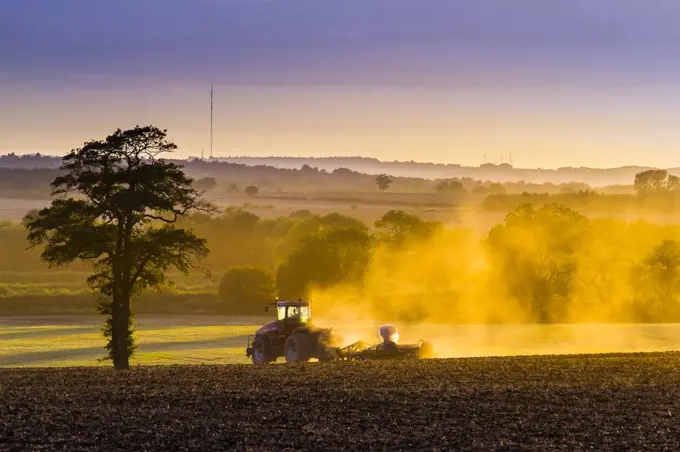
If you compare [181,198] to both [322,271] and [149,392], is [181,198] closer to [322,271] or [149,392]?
[149,392]

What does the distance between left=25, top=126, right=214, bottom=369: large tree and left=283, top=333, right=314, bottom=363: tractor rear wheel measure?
5.55 metres

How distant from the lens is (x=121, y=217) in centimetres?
4475

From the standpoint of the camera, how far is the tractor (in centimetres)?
4428

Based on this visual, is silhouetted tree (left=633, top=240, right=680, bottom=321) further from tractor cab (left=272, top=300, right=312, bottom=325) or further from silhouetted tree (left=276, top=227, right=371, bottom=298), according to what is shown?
tractor cab (left=272, top=300, right=312, bottom=325)

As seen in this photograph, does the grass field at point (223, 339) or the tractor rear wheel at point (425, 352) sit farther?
the grass field at point (223, 339)

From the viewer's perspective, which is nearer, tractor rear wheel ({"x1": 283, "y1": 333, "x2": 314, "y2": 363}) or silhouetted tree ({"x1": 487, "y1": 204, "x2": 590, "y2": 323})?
tractor rear wheel ({"x1": 283, "y1": 333, "x2": 314, "y2": 363})

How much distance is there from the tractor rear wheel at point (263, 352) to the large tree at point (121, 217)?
16.7ft

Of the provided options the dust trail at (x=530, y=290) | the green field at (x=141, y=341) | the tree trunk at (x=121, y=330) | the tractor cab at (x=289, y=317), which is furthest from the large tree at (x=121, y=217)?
the dust trail at (x=530, y=290)

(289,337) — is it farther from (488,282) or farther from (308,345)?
(488,282)

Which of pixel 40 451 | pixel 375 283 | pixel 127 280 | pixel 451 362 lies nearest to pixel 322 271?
pixel 375 283

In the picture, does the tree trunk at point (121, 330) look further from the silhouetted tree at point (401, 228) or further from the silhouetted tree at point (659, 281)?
the silhouetted tree at point (401, 228)

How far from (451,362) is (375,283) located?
69.4 metres

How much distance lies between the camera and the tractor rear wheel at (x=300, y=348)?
145 feet

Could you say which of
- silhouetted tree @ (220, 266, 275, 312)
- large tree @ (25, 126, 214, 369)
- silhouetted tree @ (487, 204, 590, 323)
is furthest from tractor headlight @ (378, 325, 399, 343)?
silhouetted tree @ (220, 266, 275, 312)
